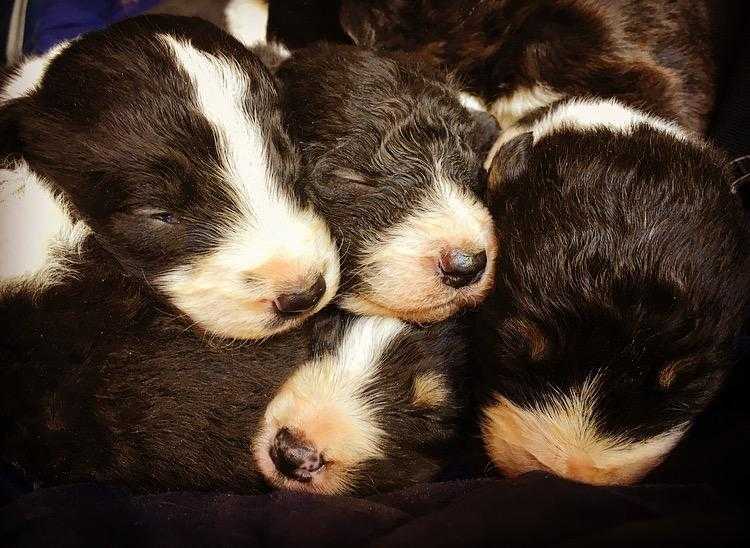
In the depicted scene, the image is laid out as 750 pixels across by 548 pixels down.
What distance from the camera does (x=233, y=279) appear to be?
1.75 meters

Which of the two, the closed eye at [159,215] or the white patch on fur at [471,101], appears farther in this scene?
the white patch on fur at [471,101]

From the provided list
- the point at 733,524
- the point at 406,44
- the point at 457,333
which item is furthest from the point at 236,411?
the point at 406,44

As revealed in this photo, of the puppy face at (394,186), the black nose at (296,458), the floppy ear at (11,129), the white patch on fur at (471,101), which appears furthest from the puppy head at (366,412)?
the floppy ear at (11,129)

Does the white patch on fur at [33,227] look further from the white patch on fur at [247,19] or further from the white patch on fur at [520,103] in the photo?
the white patch on fur at [520,103]

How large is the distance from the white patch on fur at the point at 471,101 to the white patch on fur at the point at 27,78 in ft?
4.54

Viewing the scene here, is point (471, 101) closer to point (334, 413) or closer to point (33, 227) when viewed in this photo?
point (334, 413)

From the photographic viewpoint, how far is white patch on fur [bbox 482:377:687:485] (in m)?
1.72

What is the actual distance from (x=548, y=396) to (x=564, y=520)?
435 millimetres

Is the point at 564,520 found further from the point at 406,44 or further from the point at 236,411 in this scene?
the point at 406,44

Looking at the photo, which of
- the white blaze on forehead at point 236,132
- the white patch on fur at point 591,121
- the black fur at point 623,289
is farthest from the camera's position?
the white patch on fur at point 591,121

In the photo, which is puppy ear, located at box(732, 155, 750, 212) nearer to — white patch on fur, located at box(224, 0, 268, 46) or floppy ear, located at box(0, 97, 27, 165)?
white patch on fur, located at box(224, 0, 268, 46)

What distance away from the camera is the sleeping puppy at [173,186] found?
1760mm

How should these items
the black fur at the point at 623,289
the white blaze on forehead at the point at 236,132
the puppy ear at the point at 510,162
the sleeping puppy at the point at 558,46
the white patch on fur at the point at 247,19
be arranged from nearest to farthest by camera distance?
the black fur at the point at 623,289, the white blaze on forehead at the point at 236,132, the puppy ear at the point at 510,162, the sleeping puppy at the point at 558,46, the white patch on fur at the point at 247,19

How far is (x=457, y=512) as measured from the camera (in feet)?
5.00
